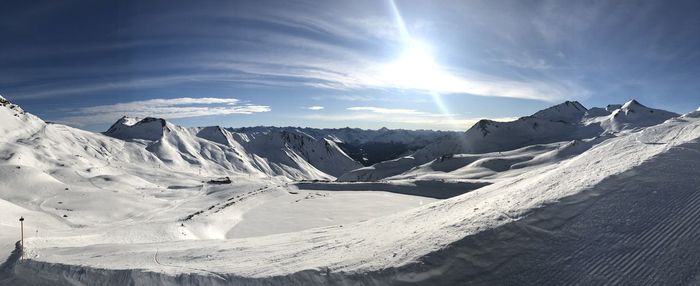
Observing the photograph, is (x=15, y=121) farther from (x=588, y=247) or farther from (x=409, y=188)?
(x=588, y=247)

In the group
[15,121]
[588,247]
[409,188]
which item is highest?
[15,121]

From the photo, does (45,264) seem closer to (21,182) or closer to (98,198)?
(98,198)

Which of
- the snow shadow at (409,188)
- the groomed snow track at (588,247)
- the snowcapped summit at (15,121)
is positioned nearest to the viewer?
the groomed snow track at (588,247)

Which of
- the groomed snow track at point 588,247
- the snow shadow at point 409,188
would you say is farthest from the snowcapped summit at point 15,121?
the groomed snow track at point 588,247

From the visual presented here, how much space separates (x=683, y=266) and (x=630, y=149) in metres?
6.11

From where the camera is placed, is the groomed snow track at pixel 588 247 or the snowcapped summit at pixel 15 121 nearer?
the groomed snow track at pixel 588 247

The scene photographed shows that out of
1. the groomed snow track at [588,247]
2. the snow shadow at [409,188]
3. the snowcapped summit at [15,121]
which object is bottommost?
the snow shadow at [409,188]

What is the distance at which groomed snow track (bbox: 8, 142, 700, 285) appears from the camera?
734cm

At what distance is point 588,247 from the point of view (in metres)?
7.89

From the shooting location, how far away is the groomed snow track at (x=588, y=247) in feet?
24.1

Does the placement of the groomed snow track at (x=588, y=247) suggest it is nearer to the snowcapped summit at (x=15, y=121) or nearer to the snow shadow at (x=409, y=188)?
the snow shadow at (x=409, y=188)

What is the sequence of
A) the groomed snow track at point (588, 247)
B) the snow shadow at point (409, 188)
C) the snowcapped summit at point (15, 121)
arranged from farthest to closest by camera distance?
the snowcapped summit at point (15, 121) < the snow shadow at point (409, 188) < the groomed snow track at point (588, 247)

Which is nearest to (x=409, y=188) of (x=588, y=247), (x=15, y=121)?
(x=588, y=247)

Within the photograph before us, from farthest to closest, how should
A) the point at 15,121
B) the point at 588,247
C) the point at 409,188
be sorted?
the point at 15,121
the point at 409,188
the point at 588,247
